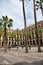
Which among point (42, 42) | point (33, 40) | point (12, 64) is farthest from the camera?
point (33, 40)

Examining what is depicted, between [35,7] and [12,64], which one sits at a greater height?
[35,7]

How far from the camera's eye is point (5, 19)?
1961 inches

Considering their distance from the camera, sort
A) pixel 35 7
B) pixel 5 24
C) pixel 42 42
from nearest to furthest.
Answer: pixel 35 7, pixel 5 24, pixel 42 42

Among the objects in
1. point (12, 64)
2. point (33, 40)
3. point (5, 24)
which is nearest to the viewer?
point (12, 64)

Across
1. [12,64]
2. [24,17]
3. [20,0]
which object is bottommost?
[12,64]

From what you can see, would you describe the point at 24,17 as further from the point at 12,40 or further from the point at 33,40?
the point at 12,40

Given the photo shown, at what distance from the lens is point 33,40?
110 metres

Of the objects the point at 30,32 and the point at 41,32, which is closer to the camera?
the point at 41,32

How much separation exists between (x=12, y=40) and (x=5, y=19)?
72273 mm

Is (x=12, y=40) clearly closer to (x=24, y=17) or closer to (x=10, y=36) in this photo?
(x=10, y=36)

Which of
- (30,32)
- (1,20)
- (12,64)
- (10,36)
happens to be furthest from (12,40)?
(12,64)

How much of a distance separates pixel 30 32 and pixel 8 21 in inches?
2461

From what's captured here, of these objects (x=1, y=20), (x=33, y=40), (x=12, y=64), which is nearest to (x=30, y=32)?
(x=33, y=40)

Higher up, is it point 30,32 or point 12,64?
point 30,32
